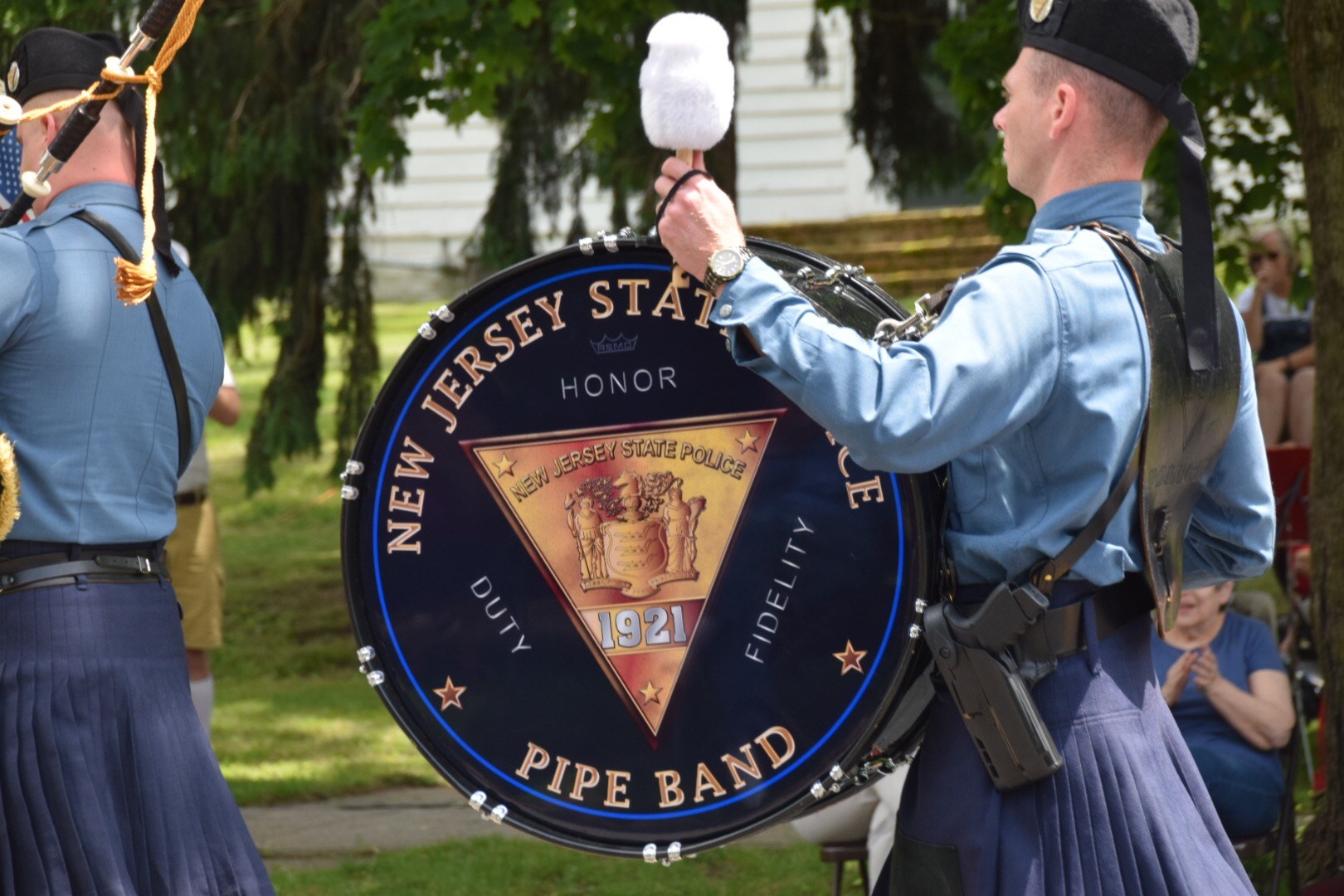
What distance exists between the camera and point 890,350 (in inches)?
83.2

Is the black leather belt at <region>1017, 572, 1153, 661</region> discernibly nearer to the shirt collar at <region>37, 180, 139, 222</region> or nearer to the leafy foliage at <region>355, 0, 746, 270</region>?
the shirt collar at <region>37, 180, 139, 222</region>

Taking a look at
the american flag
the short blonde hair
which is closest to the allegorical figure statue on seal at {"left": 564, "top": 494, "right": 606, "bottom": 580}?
the short blonde hair

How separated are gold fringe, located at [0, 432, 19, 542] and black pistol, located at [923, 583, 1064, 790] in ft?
5.15

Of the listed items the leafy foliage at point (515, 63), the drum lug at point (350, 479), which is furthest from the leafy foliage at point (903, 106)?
the drum lug at point (350, 479)

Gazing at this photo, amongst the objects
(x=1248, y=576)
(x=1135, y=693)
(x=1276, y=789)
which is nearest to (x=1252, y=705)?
(x=1276, y=789)

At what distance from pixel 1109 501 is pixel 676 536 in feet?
2.14

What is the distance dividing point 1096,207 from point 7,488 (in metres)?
1.80

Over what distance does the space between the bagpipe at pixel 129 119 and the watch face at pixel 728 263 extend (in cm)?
107

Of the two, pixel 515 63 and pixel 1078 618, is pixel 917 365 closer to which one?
pixel 1078 618

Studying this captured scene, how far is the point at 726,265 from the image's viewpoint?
7.13 feet

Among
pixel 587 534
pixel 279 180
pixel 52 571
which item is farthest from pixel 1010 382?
pixel 279 180

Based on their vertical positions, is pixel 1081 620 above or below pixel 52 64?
below

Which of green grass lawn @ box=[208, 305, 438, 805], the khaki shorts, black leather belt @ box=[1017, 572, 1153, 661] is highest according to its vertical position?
black leather belt @ box=[1017, 572, 1153, 661]

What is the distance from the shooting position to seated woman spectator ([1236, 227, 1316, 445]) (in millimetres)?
7301
